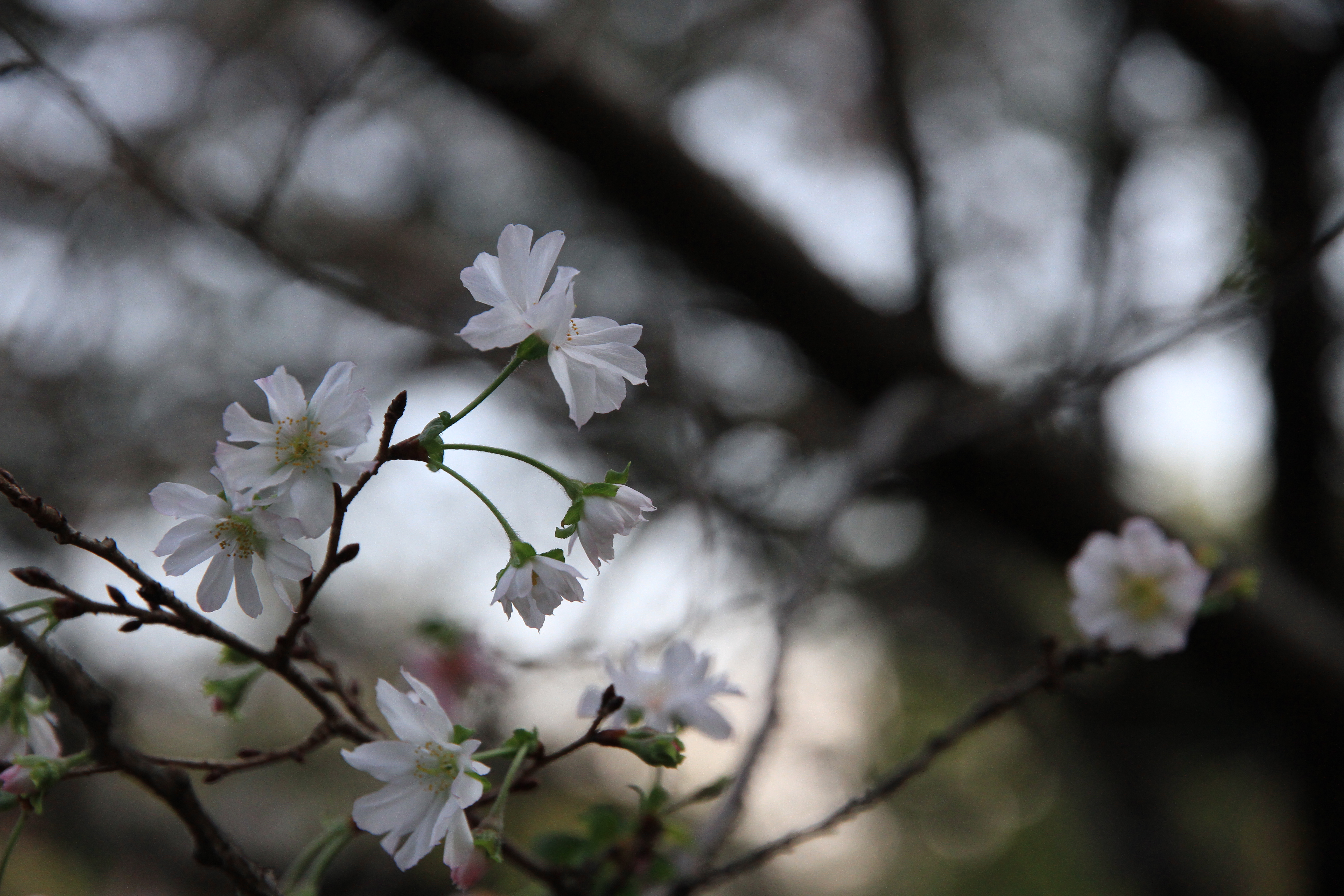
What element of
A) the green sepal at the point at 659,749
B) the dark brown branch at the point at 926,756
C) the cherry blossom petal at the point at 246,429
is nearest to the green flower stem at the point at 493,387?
the cherry blossom petal at the point at 246,429

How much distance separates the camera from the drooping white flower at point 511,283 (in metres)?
0.49

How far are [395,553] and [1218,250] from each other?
2.18 metres

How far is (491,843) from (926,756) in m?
0.38

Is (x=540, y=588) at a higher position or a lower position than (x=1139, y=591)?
lower

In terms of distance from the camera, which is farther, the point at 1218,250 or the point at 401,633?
the point at 401,633

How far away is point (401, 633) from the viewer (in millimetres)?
2418

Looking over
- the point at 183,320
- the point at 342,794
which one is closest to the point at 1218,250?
the point at 183,320

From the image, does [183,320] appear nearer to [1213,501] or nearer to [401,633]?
[401,633]

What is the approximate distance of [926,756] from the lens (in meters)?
0.68

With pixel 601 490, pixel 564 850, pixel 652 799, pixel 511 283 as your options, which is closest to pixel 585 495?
pixel 601 490

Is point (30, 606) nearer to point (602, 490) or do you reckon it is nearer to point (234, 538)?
point (234, 538)

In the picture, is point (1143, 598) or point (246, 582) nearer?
point (246, 582)

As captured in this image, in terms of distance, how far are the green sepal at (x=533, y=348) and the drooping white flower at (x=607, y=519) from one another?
0.09 meters

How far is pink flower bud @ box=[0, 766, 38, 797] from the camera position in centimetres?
44
